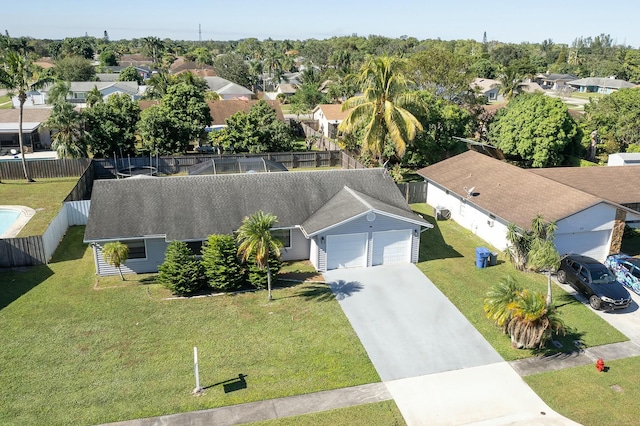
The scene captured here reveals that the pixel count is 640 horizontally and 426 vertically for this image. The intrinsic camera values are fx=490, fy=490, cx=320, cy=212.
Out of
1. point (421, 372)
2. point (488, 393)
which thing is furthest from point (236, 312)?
point (488, 393)

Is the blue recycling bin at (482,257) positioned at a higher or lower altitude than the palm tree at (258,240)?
lower

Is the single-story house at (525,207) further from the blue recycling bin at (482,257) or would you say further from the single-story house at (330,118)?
the single-story house at (330,118)

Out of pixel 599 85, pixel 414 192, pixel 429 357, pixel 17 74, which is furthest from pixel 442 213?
pixel 599 85

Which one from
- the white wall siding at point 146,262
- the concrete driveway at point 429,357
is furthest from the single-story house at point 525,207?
the white wall siding at point 146,262

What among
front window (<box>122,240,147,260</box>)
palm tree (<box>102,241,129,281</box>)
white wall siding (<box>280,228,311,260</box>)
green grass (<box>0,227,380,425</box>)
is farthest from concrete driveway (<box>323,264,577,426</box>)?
palm tree (<box>102,241,129,281</box>)

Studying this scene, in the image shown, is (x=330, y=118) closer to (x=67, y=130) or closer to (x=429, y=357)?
(x=67, y=130)

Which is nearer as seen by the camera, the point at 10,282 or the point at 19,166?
the point at 10,282

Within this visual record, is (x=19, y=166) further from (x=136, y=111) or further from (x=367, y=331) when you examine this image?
(x=367, y=331)
